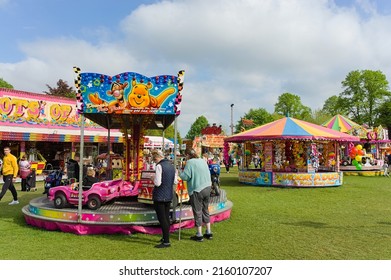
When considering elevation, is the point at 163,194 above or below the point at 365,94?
below

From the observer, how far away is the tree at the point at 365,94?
1602 inches

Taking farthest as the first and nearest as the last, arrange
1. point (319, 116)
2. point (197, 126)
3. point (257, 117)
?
1. point (197, 126)
2. point (257, 117)
3. point (319, 116)

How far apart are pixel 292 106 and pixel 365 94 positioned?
480 inches

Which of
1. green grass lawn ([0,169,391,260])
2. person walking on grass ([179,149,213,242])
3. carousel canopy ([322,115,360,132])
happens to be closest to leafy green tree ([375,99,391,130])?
carousel canopy ([322,115,360,132])

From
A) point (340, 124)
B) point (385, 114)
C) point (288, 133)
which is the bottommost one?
point (288, 133)

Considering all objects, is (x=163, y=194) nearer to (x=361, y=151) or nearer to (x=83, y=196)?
(x=83, y=196)

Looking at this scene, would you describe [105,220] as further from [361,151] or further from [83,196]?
[361,151]

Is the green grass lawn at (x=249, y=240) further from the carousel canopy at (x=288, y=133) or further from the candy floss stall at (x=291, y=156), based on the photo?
the carousel canopy at (x=288, y=133)

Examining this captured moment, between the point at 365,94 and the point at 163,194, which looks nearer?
the point at 163,194

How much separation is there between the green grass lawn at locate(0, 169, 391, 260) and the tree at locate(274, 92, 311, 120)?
44753 millimetres

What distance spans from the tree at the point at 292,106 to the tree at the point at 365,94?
8.67m

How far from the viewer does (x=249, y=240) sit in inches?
223

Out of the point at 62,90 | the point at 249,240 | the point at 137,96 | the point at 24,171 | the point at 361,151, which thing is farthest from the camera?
the point at 62,90

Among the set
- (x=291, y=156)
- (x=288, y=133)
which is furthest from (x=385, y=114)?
(x=288, y=133)
